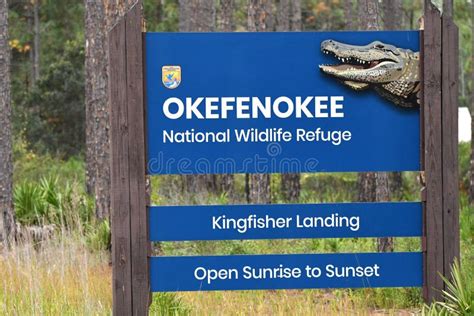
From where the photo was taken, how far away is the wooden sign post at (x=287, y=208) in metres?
6.89

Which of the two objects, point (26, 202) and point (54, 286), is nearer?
point (54, 286)

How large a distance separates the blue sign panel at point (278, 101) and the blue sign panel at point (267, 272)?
65cm

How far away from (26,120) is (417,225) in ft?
74.4

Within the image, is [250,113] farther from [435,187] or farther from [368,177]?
[368,177]

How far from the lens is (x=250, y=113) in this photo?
22.7 feet

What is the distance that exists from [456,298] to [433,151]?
3.60 ft

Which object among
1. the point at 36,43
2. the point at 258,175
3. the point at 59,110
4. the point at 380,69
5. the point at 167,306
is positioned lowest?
the point at 167,306

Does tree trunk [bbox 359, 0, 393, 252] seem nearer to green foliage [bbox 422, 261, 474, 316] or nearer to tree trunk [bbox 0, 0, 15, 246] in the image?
green foliage [bbox 422, 261, 474, 316]

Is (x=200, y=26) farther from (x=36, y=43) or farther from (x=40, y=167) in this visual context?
(x=36, y=43)

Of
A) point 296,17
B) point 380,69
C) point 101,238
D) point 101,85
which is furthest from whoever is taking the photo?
point 296,17

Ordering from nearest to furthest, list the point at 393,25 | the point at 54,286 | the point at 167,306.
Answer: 1. the point at 167,306
2. the point at 54,286
3. the point at 393,25

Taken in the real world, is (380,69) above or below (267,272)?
above

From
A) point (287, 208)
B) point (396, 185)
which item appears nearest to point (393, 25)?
point (396, 185)

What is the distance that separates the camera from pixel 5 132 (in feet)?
42.4
